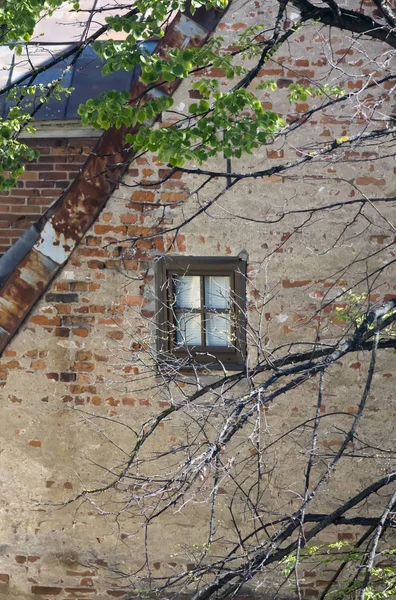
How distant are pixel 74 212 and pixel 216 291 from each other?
1.26m

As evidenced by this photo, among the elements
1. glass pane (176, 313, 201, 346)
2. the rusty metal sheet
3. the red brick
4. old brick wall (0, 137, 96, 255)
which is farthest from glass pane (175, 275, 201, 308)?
the red brick

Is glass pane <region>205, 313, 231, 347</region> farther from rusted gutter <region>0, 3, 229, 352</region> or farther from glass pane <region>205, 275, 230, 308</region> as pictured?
rusted gutter <region>0, 3, 229, 352</region>

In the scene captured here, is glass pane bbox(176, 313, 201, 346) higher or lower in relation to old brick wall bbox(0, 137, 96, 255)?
lower

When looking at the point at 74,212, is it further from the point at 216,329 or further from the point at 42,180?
the point at 42,180

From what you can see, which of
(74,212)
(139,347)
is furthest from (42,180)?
(139,347)

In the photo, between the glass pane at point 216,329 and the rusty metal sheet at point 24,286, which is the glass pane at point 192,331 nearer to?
the glass pane at point 216,329

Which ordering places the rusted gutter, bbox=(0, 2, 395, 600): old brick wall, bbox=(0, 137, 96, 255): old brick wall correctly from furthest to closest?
bbox=(0, 137, 96, 255): old brick wall, bbox=(0, 2, 395, 600): old brick wall, the rusted gutter

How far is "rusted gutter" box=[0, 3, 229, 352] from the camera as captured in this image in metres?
7.12

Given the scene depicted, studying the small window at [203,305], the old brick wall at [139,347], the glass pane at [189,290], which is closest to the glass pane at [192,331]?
the small window at [203,305]

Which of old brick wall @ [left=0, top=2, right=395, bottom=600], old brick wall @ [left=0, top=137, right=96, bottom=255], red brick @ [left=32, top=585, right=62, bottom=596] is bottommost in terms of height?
red brick @ [left=32, top=585, right=62, bottom=596]

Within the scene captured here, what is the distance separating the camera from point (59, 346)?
7379 millimetres

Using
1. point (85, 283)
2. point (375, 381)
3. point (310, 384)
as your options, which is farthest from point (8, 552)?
point (375, 381)

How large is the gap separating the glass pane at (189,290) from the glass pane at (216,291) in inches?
2.8

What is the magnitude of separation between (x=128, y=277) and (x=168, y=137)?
193 centimetres
